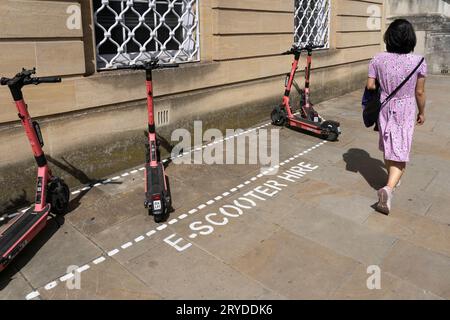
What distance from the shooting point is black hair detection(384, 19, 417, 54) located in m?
4.25

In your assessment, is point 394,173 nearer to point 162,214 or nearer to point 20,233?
point 162,214

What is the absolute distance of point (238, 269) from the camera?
141 inches

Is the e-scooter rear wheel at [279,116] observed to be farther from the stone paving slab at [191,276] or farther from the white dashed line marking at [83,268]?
the white dashed line marking at [83,268]

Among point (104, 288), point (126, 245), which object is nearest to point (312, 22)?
point (126, 245)

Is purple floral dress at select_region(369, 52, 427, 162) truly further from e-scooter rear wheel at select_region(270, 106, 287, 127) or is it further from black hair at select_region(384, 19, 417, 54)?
e-scooter rear wheel at select_region(270, 106, 287, 127)

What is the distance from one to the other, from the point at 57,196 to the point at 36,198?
29 centimetres

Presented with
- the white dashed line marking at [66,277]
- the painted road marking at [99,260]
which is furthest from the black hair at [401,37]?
the white dashed line marking at [66,277]

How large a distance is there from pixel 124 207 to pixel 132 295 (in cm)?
163

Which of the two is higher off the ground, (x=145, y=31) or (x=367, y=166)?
(x=145, y=31)

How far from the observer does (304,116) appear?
25.9 ft

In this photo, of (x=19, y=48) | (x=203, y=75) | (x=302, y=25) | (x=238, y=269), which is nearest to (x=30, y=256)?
(x=238, y=269)

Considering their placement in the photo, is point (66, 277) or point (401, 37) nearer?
point (66, 277)
